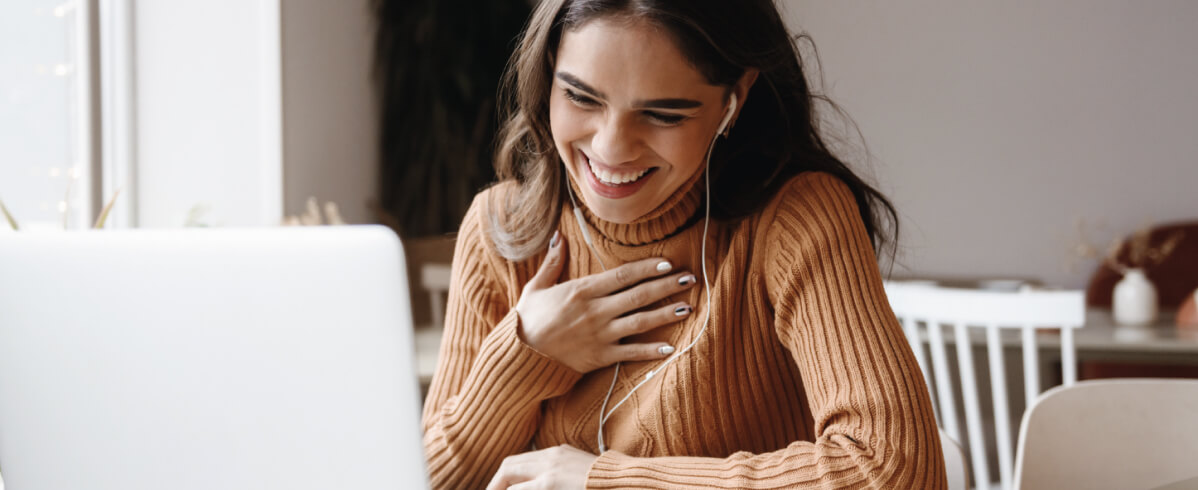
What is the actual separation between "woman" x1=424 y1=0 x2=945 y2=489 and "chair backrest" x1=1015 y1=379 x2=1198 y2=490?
28 cm

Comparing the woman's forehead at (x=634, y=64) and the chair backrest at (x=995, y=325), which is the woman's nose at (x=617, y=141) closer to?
the woman's forehead at (x=634, y=64)

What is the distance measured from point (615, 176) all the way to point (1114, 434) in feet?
2.11

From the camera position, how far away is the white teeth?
89cm

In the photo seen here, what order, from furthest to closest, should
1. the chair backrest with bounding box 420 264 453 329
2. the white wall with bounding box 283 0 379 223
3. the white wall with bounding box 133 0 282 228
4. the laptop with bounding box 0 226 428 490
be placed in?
the chair backrest with bounding box 420 264 453 329
the white wall with bounding box 283 0 379 223
the white wall with bounding box 133 0 282 228
the laptop with bounding box 0 226 428 490

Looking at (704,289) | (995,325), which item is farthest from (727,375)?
(995,325)

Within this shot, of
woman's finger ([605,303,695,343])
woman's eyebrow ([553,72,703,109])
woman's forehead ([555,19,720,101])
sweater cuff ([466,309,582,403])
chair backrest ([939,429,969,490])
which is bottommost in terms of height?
chair backrest ([939,429,969,490])

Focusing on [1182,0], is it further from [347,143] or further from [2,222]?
[2,222]

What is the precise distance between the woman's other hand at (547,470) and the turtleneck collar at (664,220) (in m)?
0.24

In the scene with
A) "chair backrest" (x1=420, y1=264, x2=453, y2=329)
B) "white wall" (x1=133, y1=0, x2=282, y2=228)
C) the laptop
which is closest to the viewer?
the laptop

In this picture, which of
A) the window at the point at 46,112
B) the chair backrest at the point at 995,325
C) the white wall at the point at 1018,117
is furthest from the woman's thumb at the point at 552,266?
the white wall at the point at 1018,117

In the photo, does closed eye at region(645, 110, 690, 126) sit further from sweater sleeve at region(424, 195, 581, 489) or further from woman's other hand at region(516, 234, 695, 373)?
sweater sleeve at region(424, 195, 581, 489)

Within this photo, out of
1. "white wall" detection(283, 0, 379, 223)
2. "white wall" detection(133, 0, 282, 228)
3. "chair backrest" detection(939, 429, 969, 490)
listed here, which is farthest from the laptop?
"white wall" detection(283, 0, 379, 223)

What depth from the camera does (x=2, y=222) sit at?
188 cm

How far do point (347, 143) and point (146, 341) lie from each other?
2.53 metres
